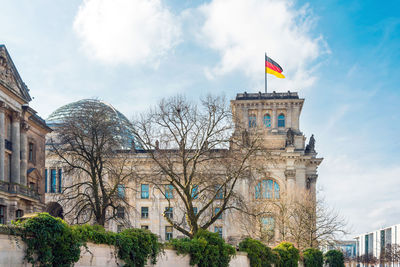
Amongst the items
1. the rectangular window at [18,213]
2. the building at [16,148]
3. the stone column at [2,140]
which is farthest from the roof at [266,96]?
the stone column at [2,140]

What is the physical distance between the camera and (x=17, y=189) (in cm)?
4947

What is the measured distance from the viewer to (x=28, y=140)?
56781 mm

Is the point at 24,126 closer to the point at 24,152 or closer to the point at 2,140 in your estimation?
the point at 24,152

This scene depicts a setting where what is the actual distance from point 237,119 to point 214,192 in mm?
6115

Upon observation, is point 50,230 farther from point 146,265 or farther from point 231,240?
point 231,240

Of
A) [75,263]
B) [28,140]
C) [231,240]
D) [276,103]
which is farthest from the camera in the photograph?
[276,103]

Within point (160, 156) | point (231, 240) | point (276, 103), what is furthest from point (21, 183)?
point (276, 103)

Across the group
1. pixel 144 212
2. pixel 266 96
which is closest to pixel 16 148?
pixel 144 212

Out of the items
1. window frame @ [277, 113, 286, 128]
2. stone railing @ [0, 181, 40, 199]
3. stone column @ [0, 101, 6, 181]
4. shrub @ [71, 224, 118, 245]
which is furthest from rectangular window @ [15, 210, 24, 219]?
window frame @ [277, 113, 286, 128]

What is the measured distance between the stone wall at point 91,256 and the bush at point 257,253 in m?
4.19

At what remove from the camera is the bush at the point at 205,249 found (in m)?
31.5

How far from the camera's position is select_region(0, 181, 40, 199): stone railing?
1871 inches

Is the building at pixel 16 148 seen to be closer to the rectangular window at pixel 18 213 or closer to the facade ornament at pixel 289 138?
the rectangular window at pixel 18 213

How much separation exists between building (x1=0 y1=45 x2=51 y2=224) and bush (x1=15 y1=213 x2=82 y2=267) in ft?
97.6
